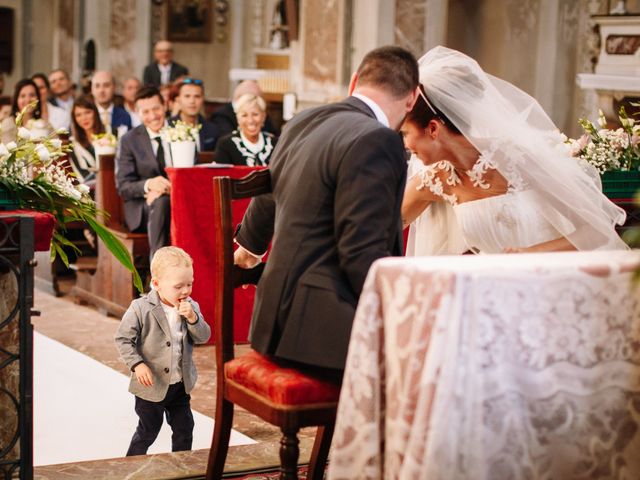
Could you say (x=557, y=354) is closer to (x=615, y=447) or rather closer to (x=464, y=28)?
(x=615, y=447)

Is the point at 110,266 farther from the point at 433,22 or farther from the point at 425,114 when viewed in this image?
the point at 433,22

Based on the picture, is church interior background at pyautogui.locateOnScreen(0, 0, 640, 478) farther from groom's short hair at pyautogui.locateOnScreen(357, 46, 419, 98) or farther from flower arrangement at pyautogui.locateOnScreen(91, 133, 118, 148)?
Result: groom's short hair at pyautogui.locateOnScreen(357, 46, 419, 98)

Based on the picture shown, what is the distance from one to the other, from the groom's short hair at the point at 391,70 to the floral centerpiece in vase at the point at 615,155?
178cm

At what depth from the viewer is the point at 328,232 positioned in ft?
12.0

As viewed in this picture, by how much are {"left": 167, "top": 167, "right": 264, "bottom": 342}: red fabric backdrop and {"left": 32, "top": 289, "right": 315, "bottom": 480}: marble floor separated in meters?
0.36

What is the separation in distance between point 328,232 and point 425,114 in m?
1.08

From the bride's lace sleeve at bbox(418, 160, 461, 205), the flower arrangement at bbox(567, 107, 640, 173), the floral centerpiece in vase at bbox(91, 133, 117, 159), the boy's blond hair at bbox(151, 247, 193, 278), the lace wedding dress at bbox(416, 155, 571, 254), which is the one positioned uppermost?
the flower arrangement at bbox(567, 107, 640, 173)

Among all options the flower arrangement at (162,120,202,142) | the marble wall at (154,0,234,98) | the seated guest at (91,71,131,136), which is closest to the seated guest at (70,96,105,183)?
the flower arrangement at (162,120,202,142)

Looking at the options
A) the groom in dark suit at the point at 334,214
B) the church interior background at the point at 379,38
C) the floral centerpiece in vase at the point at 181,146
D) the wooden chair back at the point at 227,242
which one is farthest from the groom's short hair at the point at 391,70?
the church interior background at the point at 379,38

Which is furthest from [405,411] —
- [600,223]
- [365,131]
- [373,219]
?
[600,223]

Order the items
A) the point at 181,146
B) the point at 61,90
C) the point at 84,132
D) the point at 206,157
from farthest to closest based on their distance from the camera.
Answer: the point at 61,90 → the point at 84,132 → the point at 206,157 → the point at 181,146

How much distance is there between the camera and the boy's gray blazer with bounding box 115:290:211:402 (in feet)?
15.4

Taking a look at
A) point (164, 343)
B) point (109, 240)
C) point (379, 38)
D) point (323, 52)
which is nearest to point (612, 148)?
point (164, 343)

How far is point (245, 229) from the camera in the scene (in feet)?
13.6
